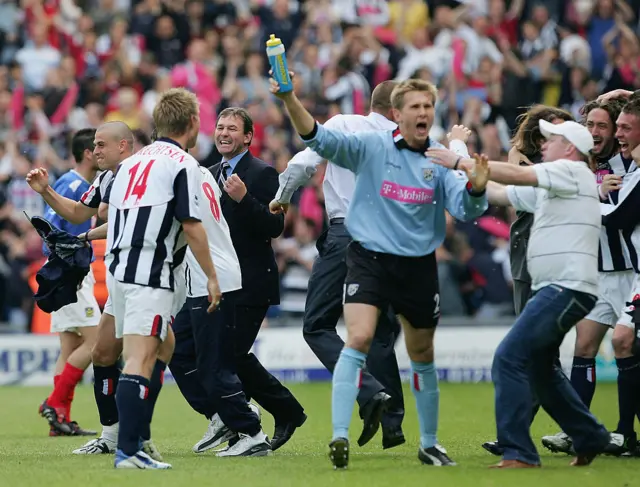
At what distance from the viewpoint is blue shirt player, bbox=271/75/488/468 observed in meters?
8.08

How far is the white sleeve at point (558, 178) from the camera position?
779 centimetres

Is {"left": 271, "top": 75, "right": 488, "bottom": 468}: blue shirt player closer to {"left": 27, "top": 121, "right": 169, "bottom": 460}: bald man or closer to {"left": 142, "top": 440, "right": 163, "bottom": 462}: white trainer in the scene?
{"left": 142, "top": 440, "right": 163, "bottom": 462}: white trainer

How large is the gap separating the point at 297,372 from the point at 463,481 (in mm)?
9785

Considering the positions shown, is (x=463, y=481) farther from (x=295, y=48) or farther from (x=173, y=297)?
(x=295, y=48)

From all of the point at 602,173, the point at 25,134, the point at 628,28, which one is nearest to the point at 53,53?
the point at 25,134

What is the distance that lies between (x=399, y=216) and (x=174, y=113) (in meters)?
1.73

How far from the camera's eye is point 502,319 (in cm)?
1750

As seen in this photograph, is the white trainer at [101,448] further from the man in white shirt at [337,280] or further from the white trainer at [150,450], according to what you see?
the man in white shirt at [337,280]

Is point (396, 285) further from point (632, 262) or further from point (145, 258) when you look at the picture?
point (632, 262)

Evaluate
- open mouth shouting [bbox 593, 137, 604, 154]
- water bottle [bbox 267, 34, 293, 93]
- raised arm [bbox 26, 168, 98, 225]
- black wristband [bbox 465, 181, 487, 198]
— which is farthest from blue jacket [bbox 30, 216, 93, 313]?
open mouth shouting [bbox 593, 137, 604, 154]

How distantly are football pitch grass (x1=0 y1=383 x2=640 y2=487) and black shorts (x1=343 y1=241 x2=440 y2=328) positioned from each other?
1.05 meters

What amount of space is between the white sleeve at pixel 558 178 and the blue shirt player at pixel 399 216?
0.43m

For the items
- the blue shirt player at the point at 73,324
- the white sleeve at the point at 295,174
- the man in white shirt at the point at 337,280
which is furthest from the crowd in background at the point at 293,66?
the white sleeve at the point at 295,174

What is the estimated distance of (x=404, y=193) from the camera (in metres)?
8.16
